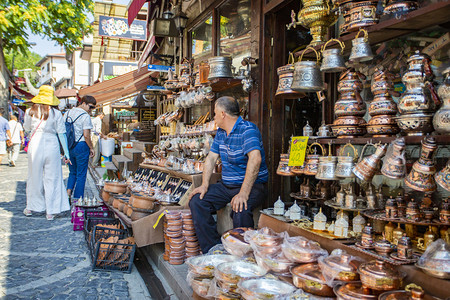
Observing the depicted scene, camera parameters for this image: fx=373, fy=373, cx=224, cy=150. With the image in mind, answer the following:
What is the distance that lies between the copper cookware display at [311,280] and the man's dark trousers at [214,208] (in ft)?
3.57

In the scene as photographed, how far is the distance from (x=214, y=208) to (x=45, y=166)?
337 cm

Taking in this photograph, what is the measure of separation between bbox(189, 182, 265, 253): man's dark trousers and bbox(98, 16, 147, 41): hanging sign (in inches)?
525

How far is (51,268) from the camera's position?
3680 mm

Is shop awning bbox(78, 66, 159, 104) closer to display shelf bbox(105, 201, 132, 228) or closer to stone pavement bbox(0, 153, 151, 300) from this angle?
stone pavement bbox(0, 153, 151, 300)

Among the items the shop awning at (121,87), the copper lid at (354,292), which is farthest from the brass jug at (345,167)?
the shop awning at (121,87)

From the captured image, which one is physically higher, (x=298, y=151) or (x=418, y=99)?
(x=418, y=99)

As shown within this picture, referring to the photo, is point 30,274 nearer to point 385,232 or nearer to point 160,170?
point 160,170

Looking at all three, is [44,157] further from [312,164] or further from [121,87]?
[121,87]

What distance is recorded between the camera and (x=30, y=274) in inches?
138

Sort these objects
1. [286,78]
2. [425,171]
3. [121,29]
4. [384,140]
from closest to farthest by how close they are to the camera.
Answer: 1. [425,171]
2. [384,140]
3. [286,78]
4. [121,29]

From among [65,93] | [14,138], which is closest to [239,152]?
[14,138]

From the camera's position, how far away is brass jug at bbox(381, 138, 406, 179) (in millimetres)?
2150

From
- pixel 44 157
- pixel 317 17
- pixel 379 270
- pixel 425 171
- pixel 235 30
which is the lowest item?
pixel 379 270

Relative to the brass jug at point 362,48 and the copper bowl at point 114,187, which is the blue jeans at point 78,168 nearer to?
the copper bowl at point 114,187
